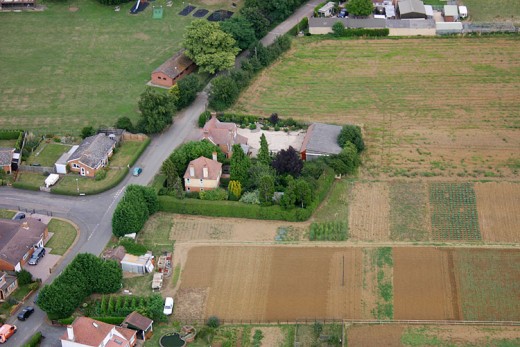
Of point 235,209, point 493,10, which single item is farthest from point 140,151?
point 493,10

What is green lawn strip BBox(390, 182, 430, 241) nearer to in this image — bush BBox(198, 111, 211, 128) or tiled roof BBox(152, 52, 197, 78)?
bush BBox(198, 111, 211, 128)

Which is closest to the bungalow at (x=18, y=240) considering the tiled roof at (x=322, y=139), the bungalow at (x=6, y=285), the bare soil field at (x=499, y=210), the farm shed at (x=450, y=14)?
the bungalow at (x=6, y=285)

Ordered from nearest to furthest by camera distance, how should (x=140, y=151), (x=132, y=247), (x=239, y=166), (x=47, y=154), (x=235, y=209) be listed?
1. (x=132, y=247)
2. (x=235, y=209)
3. (x=239, y=166)
4. (x=140, y=151)
5. (x=47, y=154)

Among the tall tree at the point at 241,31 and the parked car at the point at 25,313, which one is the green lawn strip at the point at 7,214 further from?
the tall tree at the point at 241,31

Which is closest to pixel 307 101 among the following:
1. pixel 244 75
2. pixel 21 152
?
pixel 244 75

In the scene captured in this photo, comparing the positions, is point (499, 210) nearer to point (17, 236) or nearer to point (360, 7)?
point (17, 236)

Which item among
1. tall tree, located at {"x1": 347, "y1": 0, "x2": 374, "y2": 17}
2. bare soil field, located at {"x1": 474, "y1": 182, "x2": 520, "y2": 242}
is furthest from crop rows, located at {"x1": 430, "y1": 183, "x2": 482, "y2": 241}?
tall tree, located at {"x1": 347, "y1": 0, "x2": 374, "y2": 17}
